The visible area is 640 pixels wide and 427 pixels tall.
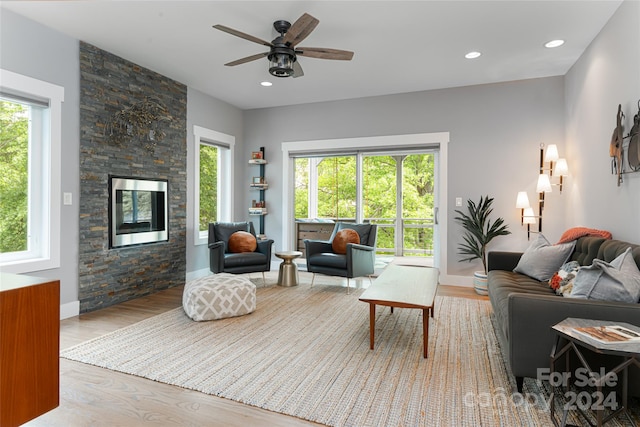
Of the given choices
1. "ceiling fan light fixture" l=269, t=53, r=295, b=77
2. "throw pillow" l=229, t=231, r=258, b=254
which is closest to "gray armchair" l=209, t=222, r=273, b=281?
"throw pillow" l=229, t=231, r=258, b=254

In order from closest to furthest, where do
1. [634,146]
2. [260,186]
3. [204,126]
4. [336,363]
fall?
[336,363] < [634,146] < [204,126] < [260,186]

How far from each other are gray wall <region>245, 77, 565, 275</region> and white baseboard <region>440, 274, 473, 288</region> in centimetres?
7

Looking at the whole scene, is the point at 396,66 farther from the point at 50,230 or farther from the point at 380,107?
the point at 50,230

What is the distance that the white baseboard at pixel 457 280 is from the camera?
16.3ft

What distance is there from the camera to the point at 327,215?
6027mm

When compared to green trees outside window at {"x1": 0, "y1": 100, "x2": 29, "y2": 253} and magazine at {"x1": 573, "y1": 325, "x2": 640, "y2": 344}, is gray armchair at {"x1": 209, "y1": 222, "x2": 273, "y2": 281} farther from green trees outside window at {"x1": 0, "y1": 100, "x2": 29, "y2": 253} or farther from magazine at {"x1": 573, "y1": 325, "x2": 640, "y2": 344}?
magazine at {"x1": 573, "y1": 325, "x2": 640, "y2": 344}

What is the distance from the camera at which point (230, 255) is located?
4594mm

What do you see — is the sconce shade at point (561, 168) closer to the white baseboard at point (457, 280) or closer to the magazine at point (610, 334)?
the white baseboard at point (457, 280)

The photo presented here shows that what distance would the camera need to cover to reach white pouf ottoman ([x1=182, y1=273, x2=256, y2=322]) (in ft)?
10.9

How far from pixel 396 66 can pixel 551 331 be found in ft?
11.0

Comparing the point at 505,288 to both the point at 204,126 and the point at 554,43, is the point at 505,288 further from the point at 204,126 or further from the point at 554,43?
the point at 204,126

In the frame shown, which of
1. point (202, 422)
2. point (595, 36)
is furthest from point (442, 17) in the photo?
point (202, 422)

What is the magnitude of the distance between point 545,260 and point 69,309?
4.57 m

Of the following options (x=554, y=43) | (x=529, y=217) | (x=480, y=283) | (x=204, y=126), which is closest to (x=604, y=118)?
(x=554, y=43)
